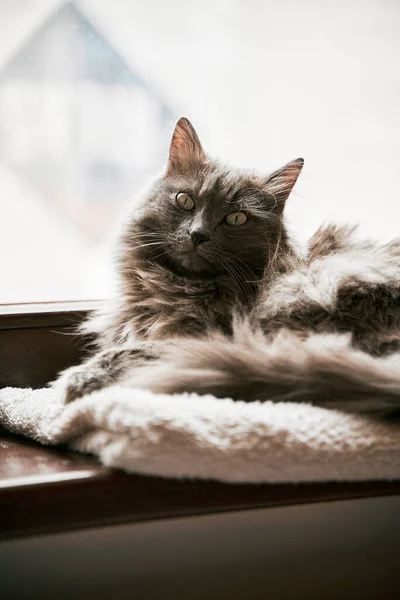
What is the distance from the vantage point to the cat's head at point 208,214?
3.87 feet

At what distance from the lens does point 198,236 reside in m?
1.13

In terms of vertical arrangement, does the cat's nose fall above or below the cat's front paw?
above

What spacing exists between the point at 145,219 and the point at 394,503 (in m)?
0.75

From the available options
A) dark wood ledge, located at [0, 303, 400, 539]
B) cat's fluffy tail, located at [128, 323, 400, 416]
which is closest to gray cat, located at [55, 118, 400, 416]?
cat's fluffy tail, located at [128, 323, 400, 416]

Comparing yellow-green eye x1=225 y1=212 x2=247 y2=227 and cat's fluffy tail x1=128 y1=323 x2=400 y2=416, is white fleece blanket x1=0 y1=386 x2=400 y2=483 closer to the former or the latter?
cat's fluffy tail x1=128 y1=323 x2=400 y2=416

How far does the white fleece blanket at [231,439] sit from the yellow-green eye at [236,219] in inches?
19.9

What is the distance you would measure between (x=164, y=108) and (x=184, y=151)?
220 millimetres

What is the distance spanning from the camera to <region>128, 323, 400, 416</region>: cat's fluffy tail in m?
0.81

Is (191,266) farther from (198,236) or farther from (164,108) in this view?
(164,108)

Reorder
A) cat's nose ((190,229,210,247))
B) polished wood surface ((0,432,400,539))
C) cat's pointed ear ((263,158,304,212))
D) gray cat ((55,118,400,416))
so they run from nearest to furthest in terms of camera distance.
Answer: polished wood surface ((0,432,400,539))
gray cat ((55,118,400,416))
cat's nose ((190,229,210,247))
cat's pointed ear ((263,158,304,212))

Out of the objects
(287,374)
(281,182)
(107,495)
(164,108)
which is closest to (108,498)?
(107,495)

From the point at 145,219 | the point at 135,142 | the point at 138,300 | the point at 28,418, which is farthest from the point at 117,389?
the point at 135,142

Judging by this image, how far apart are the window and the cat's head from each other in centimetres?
16

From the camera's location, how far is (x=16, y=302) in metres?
1.33
